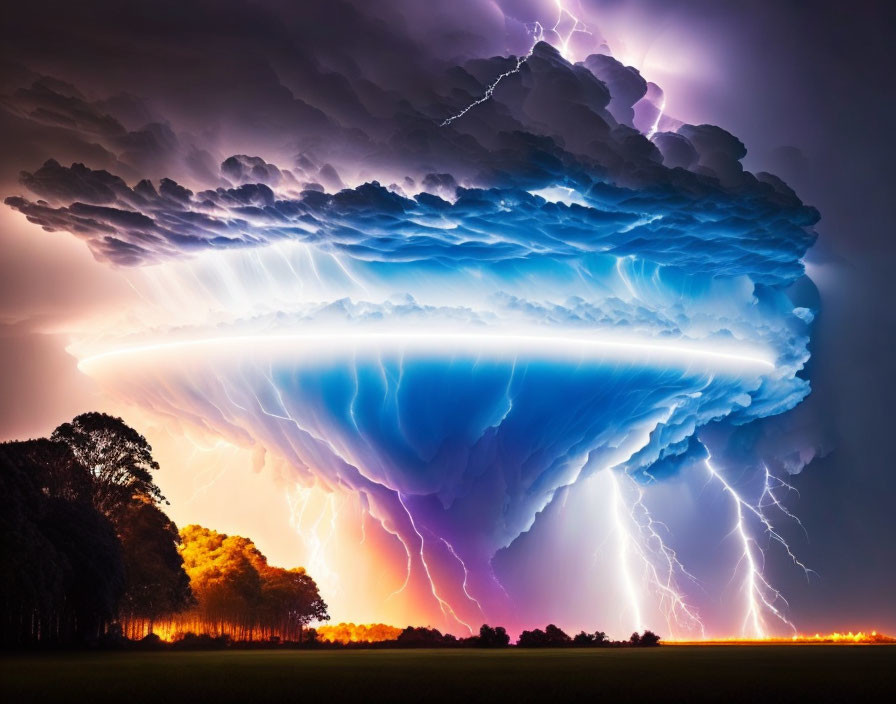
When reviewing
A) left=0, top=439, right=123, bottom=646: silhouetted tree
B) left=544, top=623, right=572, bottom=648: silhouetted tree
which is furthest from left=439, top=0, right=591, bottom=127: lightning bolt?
left=544, top=623, right=572, bottom=648: silhouetted tree

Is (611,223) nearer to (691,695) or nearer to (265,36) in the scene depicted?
(265,36)

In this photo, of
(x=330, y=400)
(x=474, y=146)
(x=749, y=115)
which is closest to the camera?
(x=474, y=146)

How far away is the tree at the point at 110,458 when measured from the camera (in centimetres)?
3158

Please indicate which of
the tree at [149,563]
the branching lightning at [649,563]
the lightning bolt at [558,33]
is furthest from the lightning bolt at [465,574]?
the lightning bolt at [558,33]

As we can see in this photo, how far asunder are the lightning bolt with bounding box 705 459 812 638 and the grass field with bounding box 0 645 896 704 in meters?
18.2

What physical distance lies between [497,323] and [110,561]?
13794 mm

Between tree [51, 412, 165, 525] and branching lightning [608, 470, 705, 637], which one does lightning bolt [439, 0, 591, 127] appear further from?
branching lightning [608, 470, 705, 637]

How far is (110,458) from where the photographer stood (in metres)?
32.2

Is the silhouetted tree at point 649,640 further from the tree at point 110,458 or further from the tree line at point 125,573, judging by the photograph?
the tree at point 110,458

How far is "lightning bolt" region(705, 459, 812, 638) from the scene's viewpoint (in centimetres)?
3997

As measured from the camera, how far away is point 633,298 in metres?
35.2

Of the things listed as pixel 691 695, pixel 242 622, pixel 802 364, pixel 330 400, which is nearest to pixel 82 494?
pixel 330 400

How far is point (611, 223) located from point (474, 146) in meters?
5.28

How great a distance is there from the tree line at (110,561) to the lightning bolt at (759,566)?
16.6 meters
